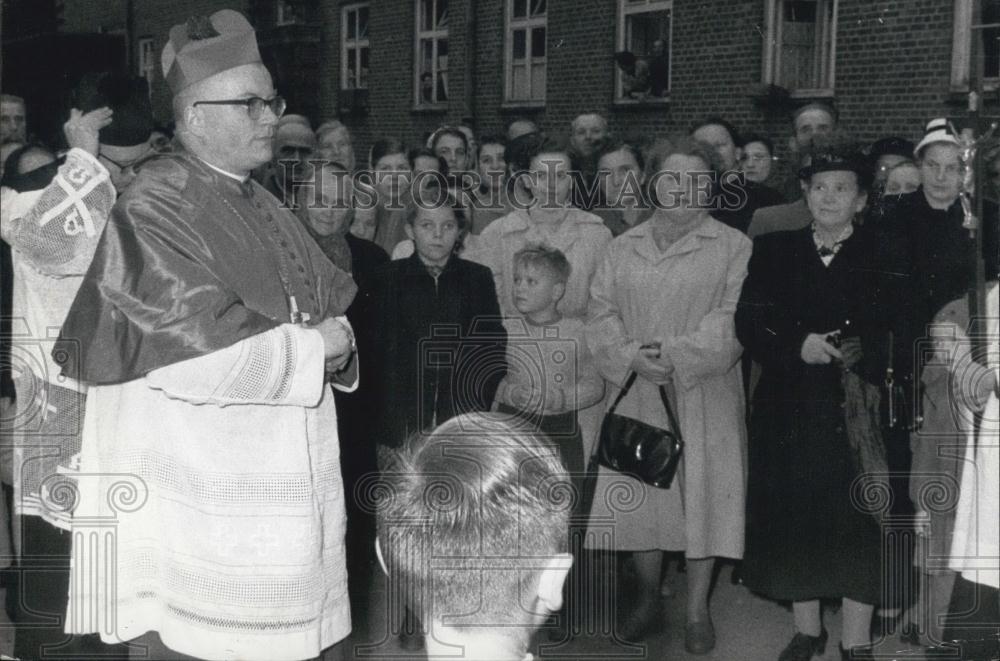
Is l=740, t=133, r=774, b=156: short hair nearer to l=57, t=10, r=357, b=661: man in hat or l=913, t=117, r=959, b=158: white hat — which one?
l=913, t=117, r=959, b=158: white hat

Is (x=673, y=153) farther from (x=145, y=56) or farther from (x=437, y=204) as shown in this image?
(x=145, y=56)

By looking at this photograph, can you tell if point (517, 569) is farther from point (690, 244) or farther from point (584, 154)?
point (584, 154)

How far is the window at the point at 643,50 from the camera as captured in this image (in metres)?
4.83

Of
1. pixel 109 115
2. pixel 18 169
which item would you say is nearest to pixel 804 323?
pixel 109 115

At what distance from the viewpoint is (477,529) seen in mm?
1963

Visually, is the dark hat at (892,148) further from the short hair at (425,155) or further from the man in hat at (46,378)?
the man in hat at (46,378)

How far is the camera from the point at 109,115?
11.6ft

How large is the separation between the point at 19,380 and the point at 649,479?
1926 mm

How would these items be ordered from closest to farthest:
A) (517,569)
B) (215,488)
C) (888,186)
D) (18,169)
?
(517,569)
(215,488)
(18,169)
(888,186)

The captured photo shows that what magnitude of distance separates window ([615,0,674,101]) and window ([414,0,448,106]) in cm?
66

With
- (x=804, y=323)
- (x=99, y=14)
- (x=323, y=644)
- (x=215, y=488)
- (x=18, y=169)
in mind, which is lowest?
(x=323, y=644)

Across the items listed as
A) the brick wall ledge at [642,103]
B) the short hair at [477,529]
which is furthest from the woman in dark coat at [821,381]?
the short hair at [477,529]

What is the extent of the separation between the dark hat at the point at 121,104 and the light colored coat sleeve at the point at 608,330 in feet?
5.00

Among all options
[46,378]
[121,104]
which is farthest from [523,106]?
[46,378]
